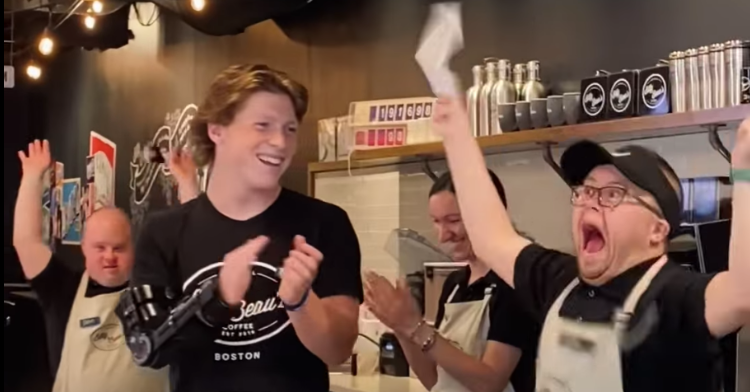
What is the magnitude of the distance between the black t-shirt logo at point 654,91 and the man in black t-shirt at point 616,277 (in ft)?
1.24

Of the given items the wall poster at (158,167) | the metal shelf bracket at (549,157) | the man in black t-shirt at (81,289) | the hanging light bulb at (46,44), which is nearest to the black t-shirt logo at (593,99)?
the metal shelf bracket at (549,157)

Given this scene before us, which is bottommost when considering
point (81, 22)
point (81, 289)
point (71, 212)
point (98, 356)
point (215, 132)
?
point (98, 356)

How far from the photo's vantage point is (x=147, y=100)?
1593 millimetres

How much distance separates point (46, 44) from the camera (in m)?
1.62

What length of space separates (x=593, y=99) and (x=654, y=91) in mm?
125

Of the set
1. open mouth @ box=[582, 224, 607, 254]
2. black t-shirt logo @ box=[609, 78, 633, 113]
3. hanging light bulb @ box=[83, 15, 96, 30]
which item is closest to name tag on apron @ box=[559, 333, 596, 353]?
open mouth @ box=[582, 224, 607, 254]

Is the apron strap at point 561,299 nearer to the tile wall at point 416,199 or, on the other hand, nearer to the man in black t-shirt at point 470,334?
the man in black t-shirt at point 470,334

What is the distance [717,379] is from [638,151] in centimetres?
29

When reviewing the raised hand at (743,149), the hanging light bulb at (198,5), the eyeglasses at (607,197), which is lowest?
the eyeglasses at (607,197)

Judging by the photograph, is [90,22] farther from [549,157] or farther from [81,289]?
[549,157]

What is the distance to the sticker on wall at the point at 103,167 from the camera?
62.9 inches

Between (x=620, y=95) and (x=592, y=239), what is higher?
(x=620, y=95)

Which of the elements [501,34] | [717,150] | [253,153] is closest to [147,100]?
[253,153]

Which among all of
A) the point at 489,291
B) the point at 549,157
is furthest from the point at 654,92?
the point at 489,291
